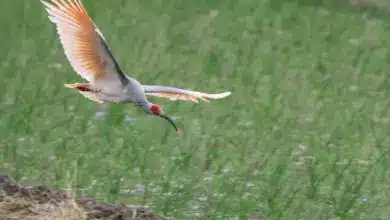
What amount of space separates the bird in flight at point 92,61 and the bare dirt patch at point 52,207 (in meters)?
0.55

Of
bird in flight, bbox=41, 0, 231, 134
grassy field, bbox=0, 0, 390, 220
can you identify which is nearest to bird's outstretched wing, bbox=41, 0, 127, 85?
bird in flight, bbox=41, 0, 231, 134

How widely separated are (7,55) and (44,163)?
3.30 metres

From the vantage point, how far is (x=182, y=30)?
529 inches

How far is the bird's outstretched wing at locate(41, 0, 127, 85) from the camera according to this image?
6.23m

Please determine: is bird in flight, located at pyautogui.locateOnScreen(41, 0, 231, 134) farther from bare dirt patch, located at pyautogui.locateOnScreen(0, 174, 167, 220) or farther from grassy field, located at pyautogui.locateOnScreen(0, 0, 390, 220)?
grassy field, located at pyautogui.locateOnScreen(0, 0, 390, 220)

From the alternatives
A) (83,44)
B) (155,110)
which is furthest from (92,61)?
(155,110)

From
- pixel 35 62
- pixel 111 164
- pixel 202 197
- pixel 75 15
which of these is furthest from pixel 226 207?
pixel 35 62

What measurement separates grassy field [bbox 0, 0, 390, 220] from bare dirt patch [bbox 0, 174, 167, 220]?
1.72 ft

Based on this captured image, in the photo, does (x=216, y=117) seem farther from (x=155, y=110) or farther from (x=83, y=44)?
(x=83, y=44)

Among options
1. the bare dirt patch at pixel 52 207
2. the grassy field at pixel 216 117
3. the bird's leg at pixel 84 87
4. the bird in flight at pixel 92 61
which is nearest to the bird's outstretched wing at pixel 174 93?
the bird in flight at pixel 92 61

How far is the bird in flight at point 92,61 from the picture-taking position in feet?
20.5

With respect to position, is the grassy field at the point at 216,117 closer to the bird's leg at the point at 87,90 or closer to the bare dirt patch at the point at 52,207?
the bare dirt patch at the point at 52,207

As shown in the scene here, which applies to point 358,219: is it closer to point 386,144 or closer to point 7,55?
point 386,144

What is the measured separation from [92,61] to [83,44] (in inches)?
3.7
